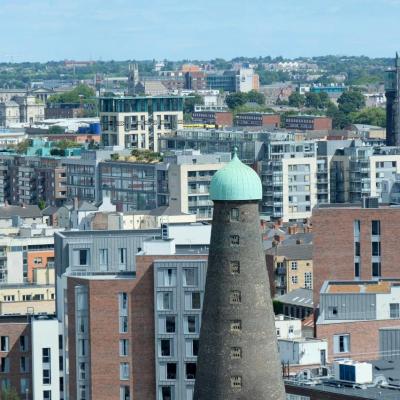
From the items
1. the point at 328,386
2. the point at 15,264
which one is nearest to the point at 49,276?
the point at 15,264

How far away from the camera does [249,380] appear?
2579 inches

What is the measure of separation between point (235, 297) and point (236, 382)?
2438 millimetres

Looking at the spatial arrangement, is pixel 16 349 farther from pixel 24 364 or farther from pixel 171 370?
pixel 171 370

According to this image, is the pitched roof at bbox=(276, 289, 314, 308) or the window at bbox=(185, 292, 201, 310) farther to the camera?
the pitched roof at bbox=(276, 289, 314, 308)

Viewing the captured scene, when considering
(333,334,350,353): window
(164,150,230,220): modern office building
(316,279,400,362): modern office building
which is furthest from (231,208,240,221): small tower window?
(164,150,230,220): modern office building

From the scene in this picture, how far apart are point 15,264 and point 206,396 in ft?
270

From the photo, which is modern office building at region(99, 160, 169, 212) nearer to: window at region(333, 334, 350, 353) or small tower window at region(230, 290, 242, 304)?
window at region(333, 334, 350, 353)

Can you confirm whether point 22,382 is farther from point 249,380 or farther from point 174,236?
point 249,380

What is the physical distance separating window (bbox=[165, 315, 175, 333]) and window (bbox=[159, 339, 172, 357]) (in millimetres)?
388

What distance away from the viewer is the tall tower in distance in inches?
2584

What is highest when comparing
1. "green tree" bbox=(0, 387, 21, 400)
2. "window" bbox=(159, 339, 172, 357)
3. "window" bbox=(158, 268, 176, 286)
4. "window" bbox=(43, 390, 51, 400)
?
"window" bbox=(158, 268, 176, 286)

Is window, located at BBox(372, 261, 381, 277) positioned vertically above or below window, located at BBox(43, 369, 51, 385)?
above

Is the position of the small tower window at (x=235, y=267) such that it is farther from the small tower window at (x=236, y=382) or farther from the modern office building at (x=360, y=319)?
the modern office building at (x=360, y=319)

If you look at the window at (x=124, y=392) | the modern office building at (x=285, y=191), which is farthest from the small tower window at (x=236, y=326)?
the modern office building at (x=285, y=191)
